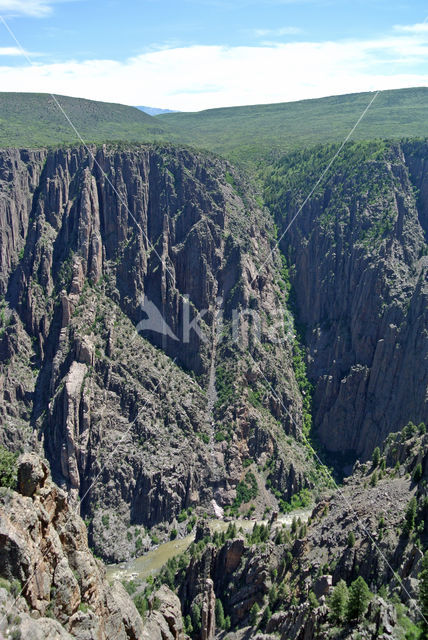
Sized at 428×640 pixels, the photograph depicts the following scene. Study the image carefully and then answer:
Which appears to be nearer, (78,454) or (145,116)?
(78,454)

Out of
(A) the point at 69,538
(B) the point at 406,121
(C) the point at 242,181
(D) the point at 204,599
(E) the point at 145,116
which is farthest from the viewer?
(E) the point at 145,116

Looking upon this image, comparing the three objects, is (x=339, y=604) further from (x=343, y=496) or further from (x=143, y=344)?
(x=143, y=344)

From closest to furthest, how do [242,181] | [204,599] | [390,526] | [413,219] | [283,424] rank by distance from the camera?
1. [390,526]
2. [204,599]
3. [283,424]
4. [413,219]
5. [242,181]

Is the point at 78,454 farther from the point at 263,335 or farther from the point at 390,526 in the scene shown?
the point at 390,526

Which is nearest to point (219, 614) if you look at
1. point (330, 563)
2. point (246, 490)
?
point (330, 563)

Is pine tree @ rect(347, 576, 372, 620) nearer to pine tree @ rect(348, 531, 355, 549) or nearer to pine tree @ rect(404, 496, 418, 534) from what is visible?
pine tree @ rect(404, 496, 418, 534)

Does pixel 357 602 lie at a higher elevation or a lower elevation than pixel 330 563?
higher

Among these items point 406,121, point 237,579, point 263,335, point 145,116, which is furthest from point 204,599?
point 145,116
